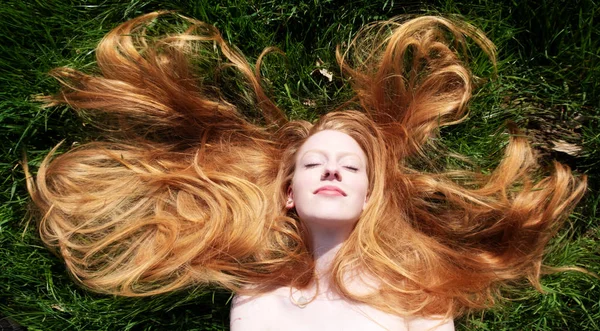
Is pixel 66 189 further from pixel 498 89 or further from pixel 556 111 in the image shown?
pixel 556 111

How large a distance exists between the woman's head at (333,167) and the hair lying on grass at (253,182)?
1 centimetres

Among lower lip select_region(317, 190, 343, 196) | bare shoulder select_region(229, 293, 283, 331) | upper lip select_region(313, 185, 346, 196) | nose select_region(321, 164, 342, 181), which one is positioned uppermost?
nose select_region(321, 164, 342, 181)

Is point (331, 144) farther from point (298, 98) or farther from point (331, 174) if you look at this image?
point (298, 98)

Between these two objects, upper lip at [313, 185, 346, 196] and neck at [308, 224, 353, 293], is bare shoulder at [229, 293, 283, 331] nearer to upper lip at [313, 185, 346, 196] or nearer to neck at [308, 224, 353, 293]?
neck at [308, 224, 353, 293]

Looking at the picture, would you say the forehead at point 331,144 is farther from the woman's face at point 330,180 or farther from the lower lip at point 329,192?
the lower lip at point 329,192

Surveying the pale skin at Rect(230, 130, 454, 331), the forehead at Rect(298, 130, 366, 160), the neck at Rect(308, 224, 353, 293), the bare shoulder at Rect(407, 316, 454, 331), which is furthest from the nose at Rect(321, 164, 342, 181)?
the bare shoulder at Rect(407, 316, 454, 331)

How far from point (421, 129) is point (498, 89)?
521 millimetres

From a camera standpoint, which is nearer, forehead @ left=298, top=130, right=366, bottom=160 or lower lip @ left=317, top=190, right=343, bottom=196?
lower lip @ left=317, top=190, right=343, bottom=196

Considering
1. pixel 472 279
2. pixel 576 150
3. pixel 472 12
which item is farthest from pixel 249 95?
pixel 576 150

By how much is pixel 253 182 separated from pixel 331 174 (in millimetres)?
618

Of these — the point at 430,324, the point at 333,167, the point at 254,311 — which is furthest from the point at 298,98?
the point at 430,324

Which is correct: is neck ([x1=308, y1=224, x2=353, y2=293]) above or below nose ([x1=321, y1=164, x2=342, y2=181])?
below

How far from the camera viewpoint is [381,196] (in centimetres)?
324

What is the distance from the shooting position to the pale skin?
9.80ft
